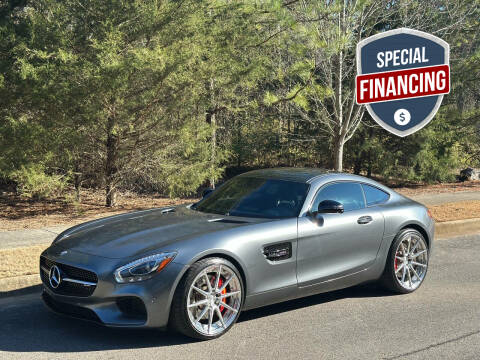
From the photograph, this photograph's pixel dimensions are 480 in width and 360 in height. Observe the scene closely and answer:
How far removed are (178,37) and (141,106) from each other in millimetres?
1673

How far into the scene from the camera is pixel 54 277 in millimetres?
5332

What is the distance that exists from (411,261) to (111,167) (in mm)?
8251

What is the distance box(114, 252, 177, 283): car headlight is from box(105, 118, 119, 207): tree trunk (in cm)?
810

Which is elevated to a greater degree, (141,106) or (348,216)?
(141,106)

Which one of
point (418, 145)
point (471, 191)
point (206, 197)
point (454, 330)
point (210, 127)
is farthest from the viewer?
point (418, 145)

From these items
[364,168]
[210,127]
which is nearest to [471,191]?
[364,168]

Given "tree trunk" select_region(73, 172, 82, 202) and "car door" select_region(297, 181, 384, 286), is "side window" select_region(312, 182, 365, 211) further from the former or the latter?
"tree trunk" select_region(73, 172, 82, 202)

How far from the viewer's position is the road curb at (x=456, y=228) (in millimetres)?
10977

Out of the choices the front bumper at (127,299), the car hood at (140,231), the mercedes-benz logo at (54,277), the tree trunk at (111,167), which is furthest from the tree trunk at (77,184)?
the front bumper at (127,299)

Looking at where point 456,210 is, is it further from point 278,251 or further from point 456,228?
point 278,251

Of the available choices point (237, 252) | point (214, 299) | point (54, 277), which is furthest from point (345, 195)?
point (54, 277)

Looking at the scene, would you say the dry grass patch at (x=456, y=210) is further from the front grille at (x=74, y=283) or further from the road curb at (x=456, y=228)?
the front grille at (x=74, y=283)

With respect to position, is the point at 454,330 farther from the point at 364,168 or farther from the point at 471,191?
the point at 364,168

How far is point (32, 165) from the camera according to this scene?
468 inches
